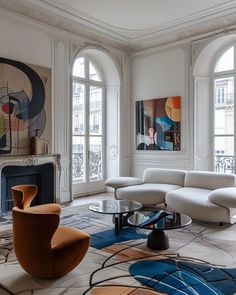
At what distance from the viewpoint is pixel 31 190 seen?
3.68 m

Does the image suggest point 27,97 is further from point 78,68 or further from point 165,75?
point 165,75

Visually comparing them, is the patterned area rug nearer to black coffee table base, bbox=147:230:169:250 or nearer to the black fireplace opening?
black coffee table base, bbox=147:230:169:250

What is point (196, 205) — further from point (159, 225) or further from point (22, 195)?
point (22, 195)

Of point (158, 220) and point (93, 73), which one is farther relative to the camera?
point (93, 73)

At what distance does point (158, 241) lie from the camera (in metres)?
3.40

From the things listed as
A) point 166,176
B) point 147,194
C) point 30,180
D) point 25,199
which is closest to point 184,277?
point 25,199

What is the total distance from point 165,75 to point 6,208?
448 cm

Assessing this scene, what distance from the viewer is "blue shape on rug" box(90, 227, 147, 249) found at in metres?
3.59

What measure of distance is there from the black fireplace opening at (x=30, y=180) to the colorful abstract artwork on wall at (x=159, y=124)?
8.40ft

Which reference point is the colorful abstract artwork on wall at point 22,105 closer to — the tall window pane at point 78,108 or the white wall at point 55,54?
the white wall at point 55,54

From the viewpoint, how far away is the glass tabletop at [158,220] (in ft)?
10.7


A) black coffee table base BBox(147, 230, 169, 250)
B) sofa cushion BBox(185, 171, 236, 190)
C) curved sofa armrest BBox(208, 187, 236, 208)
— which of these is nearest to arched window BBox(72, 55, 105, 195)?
sofa cushion BBox(185, 171, 236, 190)

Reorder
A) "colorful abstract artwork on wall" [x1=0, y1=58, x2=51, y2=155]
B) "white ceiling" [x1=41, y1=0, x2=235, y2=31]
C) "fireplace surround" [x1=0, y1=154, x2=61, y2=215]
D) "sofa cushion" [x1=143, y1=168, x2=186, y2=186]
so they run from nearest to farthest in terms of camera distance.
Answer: "fireplace surround" [x1=0, y1=154, x2=61, y2=215] → "colorful abstract artwork on wall" [x1=0, y1=58, x2=51, y2=155] → "white ceiling" [x1=41, y1=0, x2=235, y2=31] → "sofa cushion" [x1=143, y1=168, x2=186, y2=186]

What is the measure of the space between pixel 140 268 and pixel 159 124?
440 cm
